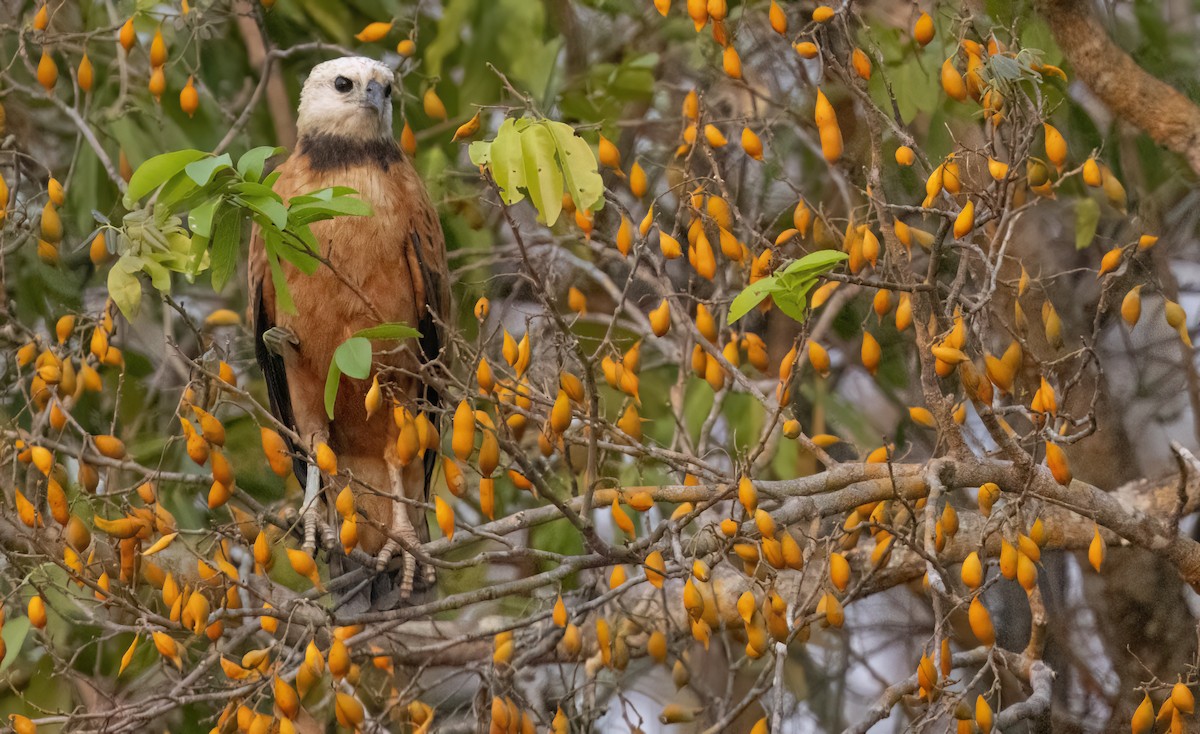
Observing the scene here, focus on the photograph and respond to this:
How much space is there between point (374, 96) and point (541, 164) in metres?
1.40

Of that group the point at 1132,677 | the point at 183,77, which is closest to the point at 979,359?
the point at 1132,677

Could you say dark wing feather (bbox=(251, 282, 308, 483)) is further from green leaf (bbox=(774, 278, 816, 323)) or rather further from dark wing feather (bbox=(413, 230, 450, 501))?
green leaf (bbox=(774, 278, 816, 323))

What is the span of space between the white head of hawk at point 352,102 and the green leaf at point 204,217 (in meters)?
1.54

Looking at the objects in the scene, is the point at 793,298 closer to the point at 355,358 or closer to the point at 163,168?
the point at 355,358

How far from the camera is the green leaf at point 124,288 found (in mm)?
2531

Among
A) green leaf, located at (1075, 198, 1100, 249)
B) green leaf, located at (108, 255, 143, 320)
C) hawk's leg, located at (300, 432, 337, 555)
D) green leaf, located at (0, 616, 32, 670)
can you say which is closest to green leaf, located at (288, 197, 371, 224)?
green leaf, located at (108, 255, 143, 320)

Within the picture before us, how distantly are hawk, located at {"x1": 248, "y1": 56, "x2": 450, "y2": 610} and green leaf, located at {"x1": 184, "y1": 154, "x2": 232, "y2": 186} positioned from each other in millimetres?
1278

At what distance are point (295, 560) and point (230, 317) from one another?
1.25 metres

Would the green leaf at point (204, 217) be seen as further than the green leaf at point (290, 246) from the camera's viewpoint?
No

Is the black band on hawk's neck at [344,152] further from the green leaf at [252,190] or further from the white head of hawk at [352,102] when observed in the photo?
the green leaf at [252,190]

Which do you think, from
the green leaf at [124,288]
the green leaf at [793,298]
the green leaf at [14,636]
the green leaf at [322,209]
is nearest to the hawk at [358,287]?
the green leaf at [14,636]

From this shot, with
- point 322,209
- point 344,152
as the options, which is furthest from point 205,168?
point 344,152

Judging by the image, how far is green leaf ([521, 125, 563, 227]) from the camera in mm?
2324

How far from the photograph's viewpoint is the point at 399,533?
328 cm
